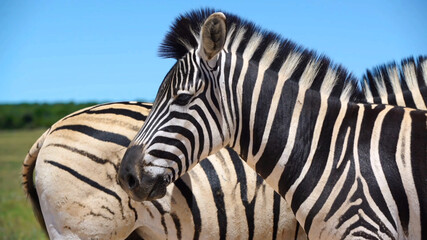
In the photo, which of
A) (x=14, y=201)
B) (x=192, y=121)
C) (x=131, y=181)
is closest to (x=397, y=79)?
(x=192, y=121)

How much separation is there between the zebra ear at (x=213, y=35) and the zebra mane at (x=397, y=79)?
1.61 meters

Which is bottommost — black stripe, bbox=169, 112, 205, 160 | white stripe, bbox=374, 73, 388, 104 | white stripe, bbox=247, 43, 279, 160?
black stripe, bbox=169, 112, 205, 160

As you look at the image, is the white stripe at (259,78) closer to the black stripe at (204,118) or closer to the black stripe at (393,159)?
the black stripe at (204,118)

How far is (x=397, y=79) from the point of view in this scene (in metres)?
4.34

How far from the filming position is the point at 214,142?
12.1 ft

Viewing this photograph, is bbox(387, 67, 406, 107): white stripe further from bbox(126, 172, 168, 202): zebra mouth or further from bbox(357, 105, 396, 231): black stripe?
bbox(126, 172, 168, 202): zebra mouth

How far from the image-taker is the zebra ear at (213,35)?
3.49 metres

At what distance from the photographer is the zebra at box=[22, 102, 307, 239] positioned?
13.9 feet

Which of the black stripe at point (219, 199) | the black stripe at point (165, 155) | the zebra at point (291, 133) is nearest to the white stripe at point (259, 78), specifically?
the zebra at point (291, 133)

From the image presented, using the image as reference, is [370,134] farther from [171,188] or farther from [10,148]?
[10,148]

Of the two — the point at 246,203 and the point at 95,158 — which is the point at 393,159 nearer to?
the point at 246,203

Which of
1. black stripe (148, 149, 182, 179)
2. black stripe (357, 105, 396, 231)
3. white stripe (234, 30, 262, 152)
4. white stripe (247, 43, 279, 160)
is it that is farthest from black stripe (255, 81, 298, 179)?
black stripe (148, 149, 182, 179)

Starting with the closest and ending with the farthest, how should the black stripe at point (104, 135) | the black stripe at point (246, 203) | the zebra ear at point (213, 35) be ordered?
the zebra ear at point (213, 35), the black stripe at point (104, 135), the black stripe at point (246, 203)

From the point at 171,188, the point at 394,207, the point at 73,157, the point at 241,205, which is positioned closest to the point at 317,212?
the point at 394,207
